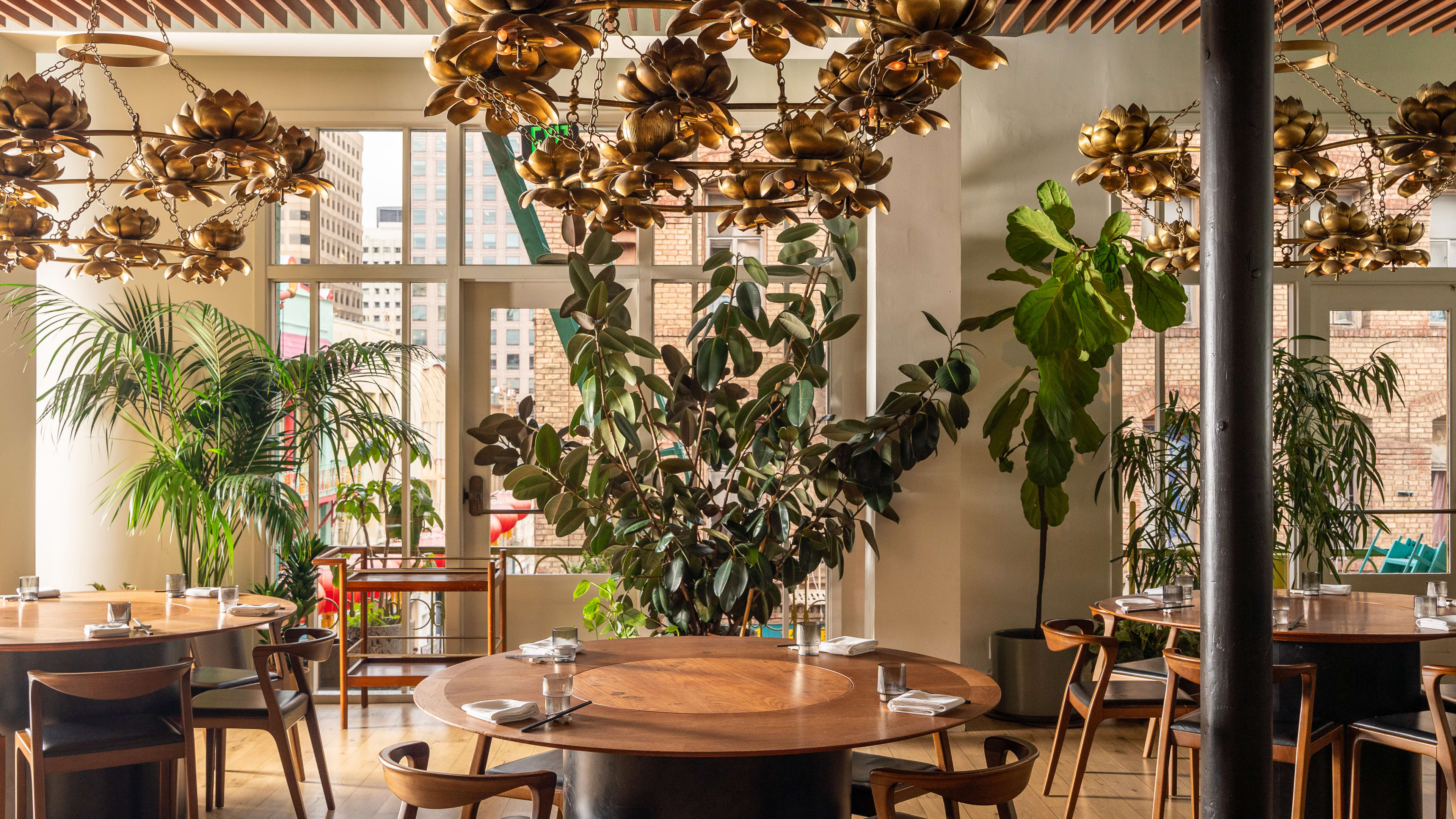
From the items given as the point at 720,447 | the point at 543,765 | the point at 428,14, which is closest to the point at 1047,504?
the point at 720,447

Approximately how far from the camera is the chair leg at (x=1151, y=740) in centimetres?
486

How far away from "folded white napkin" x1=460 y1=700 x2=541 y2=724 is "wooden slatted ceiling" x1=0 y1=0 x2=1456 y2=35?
143 inches

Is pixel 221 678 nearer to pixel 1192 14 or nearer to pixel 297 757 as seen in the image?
pixel 297 757

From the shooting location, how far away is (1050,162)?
244 inches

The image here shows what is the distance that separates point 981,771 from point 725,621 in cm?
316

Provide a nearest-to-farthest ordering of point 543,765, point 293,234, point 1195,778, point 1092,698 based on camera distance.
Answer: point 543,765
point 1195,778
point 1092,698
point 293,234

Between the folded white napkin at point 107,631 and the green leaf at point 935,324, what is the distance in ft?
11.9

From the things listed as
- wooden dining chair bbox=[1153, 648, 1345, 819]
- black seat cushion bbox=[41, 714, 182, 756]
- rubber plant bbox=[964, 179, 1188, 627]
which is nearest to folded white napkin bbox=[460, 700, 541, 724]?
black seat cushion bbox=[41, 714, 182, 756]

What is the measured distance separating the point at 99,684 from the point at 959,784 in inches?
101

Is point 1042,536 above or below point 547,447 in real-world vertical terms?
below

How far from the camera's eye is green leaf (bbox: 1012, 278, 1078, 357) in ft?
17.3

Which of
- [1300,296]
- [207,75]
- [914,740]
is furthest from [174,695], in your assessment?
[1300,296]

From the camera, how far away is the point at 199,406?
559 centimetres

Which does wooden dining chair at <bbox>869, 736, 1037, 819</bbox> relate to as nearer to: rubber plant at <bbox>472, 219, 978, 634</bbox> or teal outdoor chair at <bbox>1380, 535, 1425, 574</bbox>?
rubber plant at <bbox>472, 219, 978, 634</bbox>
